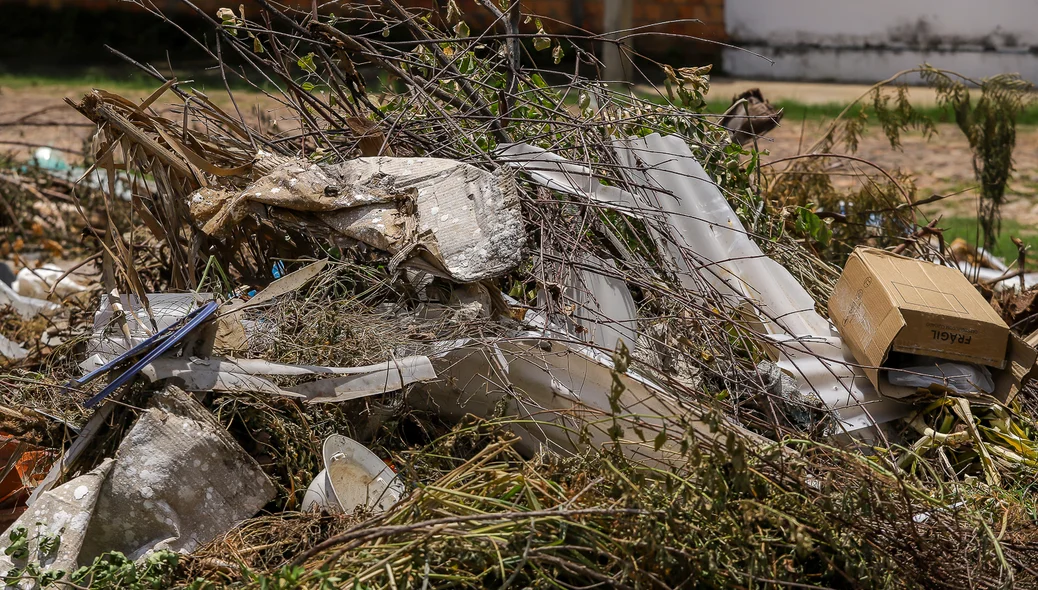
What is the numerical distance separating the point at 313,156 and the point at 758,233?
171 cm

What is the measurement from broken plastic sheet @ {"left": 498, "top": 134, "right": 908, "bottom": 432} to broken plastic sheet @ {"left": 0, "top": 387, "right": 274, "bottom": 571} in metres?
1.42

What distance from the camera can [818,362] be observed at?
2891 millimetres

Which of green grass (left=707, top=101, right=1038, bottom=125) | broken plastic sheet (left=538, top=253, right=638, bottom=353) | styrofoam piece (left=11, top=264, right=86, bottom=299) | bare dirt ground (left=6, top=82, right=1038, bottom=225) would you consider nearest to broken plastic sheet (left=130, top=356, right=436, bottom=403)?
broken plastic sheet (left=538, top=253, right=638, bottom=353)

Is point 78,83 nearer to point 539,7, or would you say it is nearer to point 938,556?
point 539,7

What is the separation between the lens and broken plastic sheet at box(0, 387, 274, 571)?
7.56 ft

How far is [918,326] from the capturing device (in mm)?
2719

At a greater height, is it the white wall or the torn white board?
the torn white board

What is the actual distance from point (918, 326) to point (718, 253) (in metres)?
0.71

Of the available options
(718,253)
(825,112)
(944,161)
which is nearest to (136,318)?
(718,253)

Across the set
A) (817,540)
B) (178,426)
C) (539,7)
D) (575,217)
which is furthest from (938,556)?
(539,7)

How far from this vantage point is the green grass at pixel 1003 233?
5.59 meters

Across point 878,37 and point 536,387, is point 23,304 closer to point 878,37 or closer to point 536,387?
point 536,387

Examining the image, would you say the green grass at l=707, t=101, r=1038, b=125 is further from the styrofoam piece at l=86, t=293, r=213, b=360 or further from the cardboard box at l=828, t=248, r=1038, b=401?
the styrofoam piece at l=86, t=293, r=213, b=360

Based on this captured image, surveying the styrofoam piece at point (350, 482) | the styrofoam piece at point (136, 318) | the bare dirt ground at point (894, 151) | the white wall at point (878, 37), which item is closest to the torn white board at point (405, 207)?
the styrofoam piece at point (136, 318)
